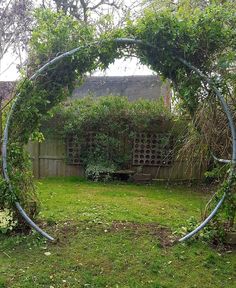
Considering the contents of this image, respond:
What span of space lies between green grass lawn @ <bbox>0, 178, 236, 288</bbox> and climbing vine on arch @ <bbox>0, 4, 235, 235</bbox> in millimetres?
597

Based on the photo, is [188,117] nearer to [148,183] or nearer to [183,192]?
[183,192]

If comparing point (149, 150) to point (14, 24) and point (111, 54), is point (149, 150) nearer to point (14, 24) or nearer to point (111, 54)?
point (111, 54)

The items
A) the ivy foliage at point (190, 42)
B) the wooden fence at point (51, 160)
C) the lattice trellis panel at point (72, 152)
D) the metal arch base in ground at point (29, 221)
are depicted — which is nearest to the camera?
the ivy foliage at point (190, 42)

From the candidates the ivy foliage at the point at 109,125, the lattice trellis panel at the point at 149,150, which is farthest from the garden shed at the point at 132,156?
the ivy foliage at the point at 109,125

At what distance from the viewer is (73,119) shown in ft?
29.6

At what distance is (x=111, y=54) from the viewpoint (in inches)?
167

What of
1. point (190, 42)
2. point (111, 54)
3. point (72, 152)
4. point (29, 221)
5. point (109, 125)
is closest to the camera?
point (190, 42)

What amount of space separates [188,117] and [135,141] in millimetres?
4555

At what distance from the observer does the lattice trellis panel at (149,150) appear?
9086mm

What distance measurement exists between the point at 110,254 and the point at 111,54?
251cm

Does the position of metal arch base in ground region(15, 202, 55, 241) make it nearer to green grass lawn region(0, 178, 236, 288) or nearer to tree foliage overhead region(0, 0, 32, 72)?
green grass lawn region(0, 178, 236, 288)

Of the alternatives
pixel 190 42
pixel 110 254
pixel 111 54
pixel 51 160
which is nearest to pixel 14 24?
pixel 51 160

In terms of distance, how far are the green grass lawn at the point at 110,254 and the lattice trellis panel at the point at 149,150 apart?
351 centimetres

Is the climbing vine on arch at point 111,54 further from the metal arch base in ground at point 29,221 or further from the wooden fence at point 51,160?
the wooden fence at point 51,160
